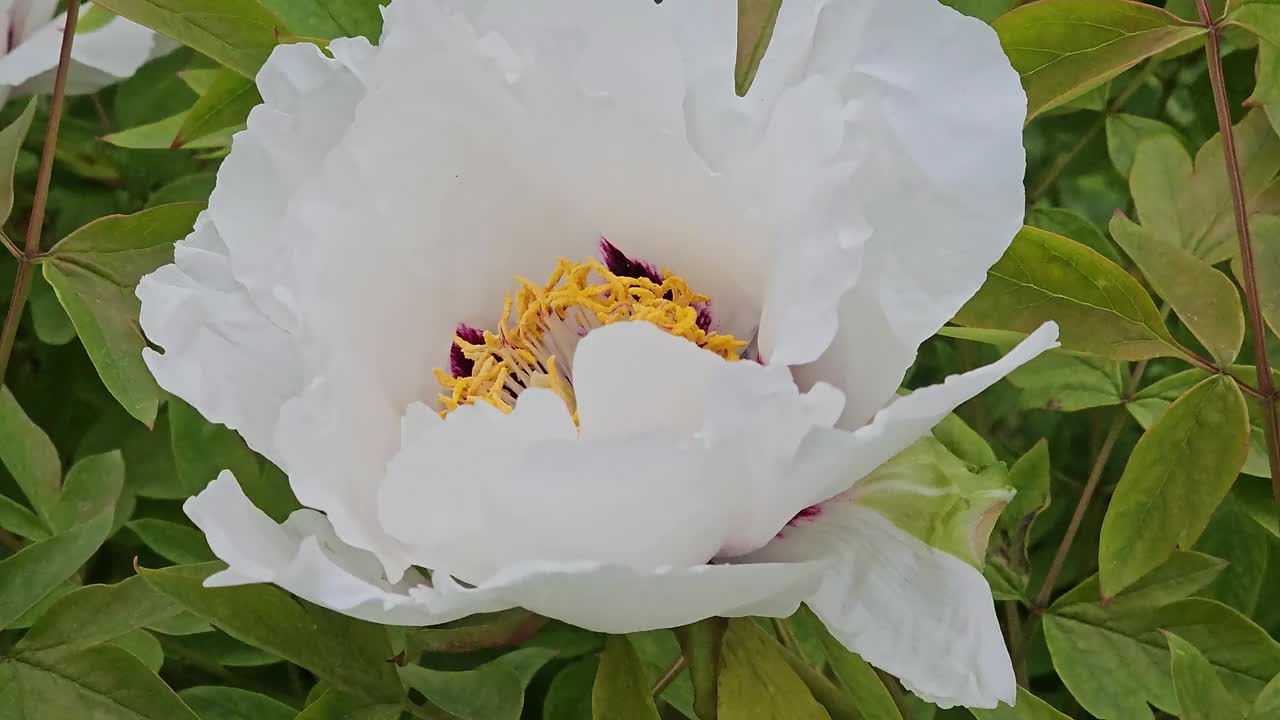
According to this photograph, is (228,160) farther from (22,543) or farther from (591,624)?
(22,543)

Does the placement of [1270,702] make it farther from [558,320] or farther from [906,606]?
[558,320]

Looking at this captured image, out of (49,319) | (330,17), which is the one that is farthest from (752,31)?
(49,319)

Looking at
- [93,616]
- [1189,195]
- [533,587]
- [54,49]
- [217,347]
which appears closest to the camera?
[533,587]

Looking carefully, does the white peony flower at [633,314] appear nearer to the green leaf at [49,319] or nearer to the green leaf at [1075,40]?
the green leaf at [1075,40]

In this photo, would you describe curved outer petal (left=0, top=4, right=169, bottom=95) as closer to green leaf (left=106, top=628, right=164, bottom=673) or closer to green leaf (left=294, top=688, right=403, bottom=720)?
green leaf (left=106, top=628, right=164, bottom=673)

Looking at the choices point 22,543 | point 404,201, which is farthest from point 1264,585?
point 22,543

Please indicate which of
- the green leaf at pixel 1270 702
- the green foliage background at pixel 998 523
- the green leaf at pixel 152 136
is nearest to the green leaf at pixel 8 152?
the green foliage background at pixel 998 523
